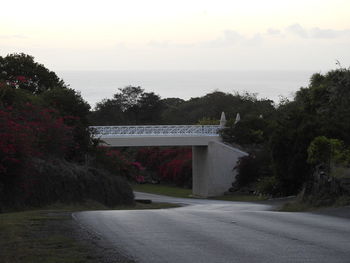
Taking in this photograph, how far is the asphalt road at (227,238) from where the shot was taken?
11.5 meters

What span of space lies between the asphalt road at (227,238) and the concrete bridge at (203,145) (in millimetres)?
41057

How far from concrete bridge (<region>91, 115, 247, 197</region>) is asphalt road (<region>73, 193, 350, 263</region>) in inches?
1616

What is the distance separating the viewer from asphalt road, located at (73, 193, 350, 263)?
11.5 metres

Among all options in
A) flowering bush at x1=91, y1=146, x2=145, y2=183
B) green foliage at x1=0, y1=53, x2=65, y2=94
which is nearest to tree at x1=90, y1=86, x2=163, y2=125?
green foliage at x1=0, y1=53, x2=65, y2=94

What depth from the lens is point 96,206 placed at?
32.3 metres

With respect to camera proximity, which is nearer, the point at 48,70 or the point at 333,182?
the point at 333,182

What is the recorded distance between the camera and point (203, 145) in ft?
209

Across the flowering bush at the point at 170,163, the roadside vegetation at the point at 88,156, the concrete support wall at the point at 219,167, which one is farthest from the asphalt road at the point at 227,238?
the flowering bush at the point at 170,163

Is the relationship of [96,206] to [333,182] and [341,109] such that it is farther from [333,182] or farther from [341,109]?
[341,109]

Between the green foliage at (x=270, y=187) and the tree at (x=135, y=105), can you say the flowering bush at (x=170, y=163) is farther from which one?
the green foliage at (x=270, y=187)

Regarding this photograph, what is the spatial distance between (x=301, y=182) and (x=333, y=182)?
46.0 ft

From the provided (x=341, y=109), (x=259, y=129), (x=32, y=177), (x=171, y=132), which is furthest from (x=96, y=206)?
(x=259, y=129)

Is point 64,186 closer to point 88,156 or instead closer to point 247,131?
point 88,156

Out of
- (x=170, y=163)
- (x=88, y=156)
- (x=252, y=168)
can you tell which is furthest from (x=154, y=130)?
(x=88, y=156)
